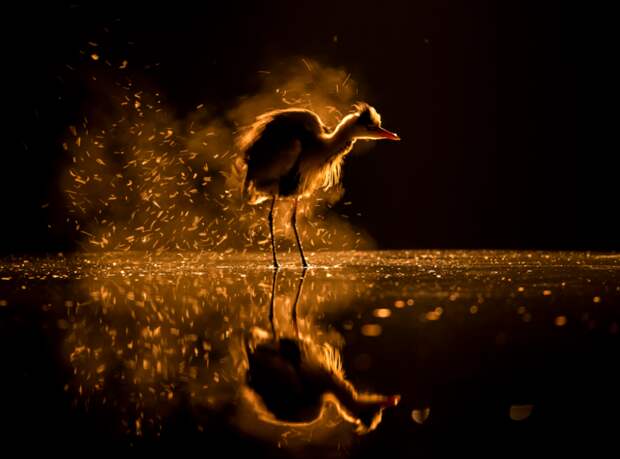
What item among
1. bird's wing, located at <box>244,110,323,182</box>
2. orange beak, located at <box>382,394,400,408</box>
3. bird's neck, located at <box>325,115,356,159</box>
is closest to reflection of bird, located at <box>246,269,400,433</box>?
orange beak, located at <box>382,394,400,408</box>

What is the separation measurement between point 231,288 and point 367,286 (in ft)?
2.55

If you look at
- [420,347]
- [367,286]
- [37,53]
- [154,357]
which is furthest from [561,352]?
[37,53]

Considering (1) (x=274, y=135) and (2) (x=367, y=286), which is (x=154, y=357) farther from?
(1) (x=274, y=135)

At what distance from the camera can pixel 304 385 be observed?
92.8 inches

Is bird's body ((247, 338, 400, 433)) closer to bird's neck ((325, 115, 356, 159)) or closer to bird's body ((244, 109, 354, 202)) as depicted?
bird's body ((244, 109, 354, 202))

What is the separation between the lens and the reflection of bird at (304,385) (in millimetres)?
2066

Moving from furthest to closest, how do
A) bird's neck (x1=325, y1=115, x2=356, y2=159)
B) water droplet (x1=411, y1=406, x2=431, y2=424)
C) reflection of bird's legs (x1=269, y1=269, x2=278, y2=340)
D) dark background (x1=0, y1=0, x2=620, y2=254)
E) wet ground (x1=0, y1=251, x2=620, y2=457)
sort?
dark background (x1=0, y1=0, x2=620, y2=254), bird's neck (x1=325, y1=115, x2=356, y2=159), reflection of bird's legs (x1=269, y1=269, x2=278, y2=340), water droplet (x1=411, y1=406, x2=431, y2=424), wet ground (x1=0, y1=251, x2=620, y2=457)

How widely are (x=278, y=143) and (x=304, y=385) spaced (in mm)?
4211

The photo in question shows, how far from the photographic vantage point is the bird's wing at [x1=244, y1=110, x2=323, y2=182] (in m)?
6.44

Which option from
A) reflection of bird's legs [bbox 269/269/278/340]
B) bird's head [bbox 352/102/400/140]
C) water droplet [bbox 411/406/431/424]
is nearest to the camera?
water droplet [bbox 411/406/431/424]

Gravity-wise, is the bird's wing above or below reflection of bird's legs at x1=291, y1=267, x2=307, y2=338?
above

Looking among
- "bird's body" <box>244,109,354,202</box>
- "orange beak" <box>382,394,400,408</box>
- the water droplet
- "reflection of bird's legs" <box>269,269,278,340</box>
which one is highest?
"bird's body" <box>244,109,354,202</box>

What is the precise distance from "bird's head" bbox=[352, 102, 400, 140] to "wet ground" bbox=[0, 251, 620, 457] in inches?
65.5

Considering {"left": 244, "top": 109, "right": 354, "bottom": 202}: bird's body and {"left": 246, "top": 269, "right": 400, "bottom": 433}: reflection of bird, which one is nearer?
{"left": 246, "top": 269, "right": 400, "bottom": 433}: reflection of bird
